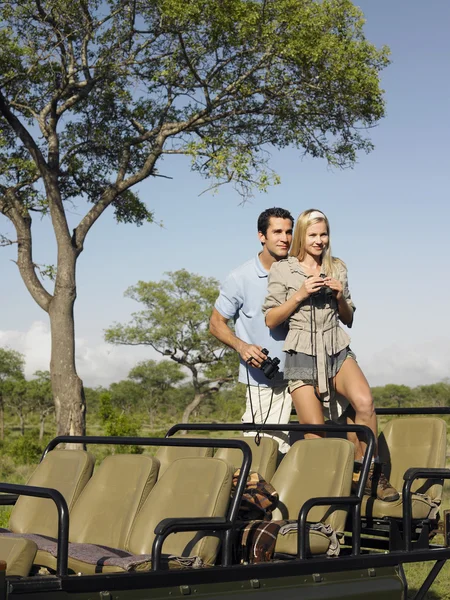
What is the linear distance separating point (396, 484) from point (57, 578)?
8.57ft

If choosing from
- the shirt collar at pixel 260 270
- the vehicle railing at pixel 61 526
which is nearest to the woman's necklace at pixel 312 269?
the shirt collar at pixel 260 270

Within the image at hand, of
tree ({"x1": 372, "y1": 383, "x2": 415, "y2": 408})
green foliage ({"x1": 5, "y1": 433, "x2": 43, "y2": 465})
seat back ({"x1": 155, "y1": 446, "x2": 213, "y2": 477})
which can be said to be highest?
tree ({"x1": 372, "y1": 383, "x2": 415, "y2": 408})

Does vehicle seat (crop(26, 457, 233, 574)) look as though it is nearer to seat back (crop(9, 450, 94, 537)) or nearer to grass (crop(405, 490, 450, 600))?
seat back (crop(9, 450, 94, 537))

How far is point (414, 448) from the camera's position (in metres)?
5.50

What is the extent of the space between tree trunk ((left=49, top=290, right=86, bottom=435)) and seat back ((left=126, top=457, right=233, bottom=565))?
991 cm

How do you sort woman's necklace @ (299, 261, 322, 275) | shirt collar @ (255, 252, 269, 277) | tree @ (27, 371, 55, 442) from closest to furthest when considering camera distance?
1. woman's necklace @ (299, 261, 322, 275)
2. shirt collar @ (255, 252, 269, 277)
3. tree @ (27, 371, 55, 442)

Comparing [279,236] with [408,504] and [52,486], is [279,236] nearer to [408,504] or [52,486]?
[408,504]

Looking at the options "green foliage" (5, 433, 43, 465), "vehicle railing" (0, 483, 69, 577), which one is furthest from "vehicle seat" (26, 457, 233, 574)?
"green foliage" (5, 433, 43, 465)

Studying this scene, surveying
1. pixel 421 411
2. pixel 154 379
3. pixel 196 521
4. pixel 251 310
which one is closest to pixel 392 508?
pixel 421 411

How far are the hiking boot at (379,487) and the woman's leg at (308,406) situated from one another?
398mm

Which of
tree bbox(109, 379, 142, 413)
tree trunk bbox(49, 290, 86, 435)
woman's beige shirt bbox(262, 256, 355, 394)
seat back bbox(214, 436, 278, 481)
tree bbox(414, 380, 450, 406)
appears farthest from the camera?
tree bbox(109, 379, 142, 413)

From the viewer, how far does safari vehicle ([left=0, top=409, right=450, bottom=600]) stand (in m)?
3.69

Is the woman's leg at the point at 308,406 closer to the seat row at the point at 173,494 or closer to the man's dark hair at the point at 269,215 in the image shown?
the seat row at the point at 173,494

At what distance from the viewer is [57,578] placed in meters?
3.44
